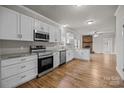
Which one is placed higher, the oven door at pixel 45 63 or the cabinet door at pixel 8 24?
the cabinet door at pixel 8 24

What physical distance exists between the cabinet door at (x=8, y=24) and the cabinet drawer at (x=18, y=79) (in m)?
1.05

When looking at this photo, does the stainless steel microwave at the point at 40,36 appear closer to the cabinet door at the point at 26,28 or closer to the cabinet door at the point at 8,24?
the cabinet door at the point at 26,28

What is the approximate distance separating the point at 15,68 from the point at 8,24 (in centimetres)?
116

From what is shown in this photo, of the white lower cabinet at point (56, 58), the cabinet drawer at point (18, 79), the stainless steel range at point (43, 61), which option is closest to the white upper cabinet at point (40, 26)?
the stainless steel range at point (43, 61)

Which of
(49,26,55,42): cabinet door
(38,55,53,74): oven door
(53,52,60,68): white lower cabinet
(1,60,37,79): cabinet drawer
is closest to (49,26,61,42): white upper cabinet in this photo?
(49,26,55,42): cabinet door

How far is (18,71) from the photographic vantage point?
8.28 ft

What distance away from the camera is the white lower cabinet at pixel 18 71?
220 centimetres

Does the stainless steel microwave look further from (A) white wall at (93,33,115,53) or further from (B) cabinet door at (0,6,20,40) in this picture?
(A) white wall at (93,33,115,53)

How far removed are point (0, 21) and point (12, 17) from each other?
1.17ft

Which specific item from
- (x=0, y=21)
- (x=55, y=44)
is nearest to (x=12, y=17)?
(x=0, y=21)

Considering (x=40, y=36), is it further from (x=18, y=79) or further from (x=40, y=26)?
(x=18, y=79)

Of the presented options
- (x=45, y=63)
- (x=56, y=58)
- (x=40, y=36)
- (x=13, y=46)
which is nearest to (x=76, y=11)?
(x=40, y=36)

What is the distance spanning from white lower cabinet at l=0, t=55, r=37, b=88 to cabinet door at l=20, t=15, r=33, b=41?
0.68 meters
